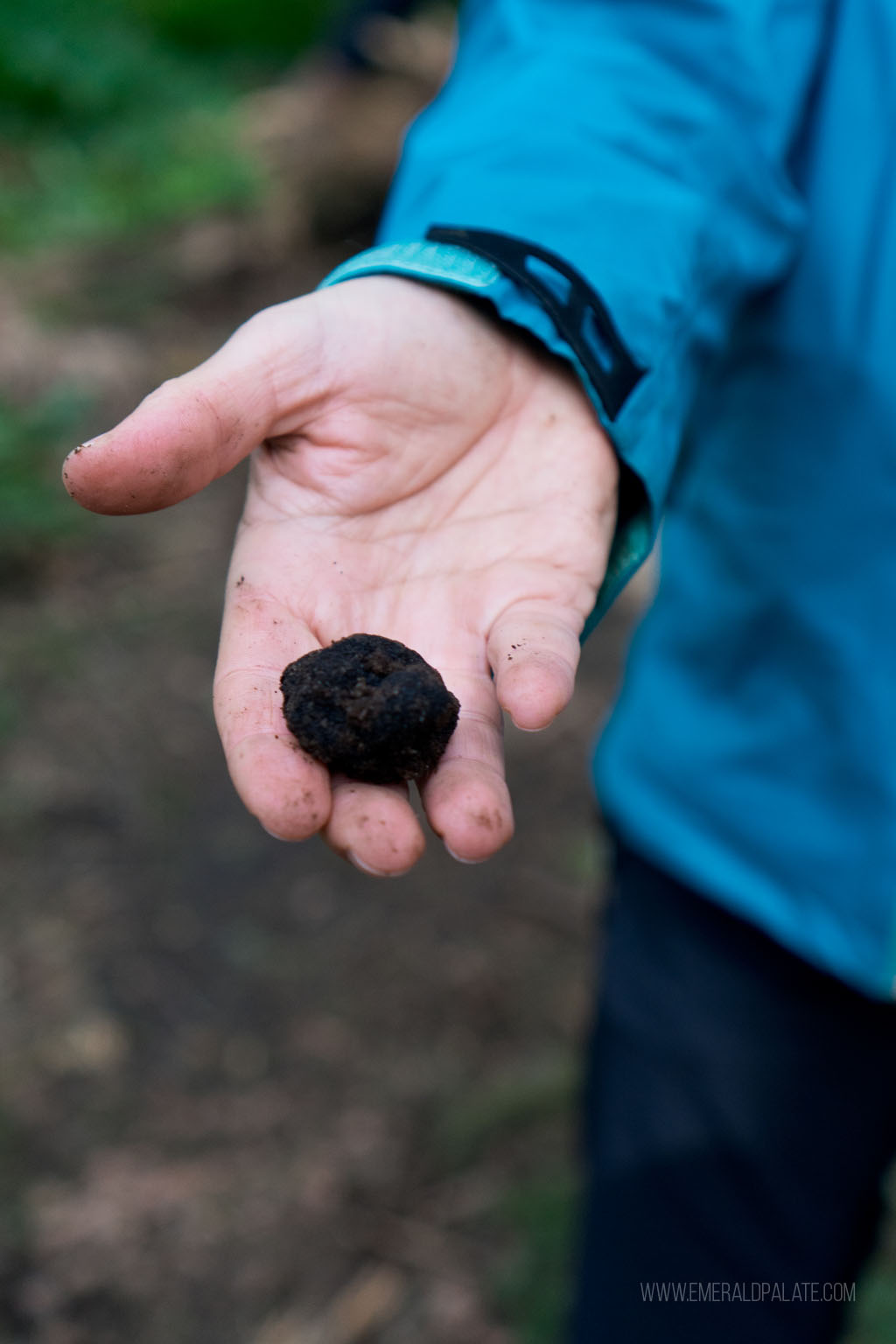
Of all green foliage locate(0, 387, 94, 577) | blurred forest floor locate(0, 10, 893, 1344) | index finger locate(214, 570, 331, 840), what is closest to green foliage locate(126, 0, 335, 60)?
green foliage locate(0, 387, 94, 577)

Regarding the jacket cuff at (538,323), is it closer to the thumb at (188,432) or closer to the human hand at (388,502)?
the human hand at (388,502)

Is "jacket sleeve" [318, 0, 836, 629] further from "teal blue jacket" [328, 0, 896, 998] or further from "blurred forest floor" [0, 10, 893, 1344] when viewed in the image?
"blurred forest floor" [0, 10, 893, 1344]

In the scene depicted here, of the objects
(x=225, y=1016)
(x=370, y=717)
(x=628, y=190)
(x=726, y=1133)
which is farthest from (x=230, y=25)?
(x=726, y=1133)

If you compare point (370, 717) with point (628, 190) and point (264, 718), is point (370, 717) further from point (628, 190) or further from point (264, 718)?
point (628, 190)

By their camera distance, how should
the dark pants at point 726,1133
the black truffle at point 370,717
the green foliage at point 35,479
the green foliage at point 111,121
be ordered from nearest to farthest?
the black truffle at point 370,717, the dark pants at point 726,1133, the green foliage at point 35,479, the green foliage at point 111,121

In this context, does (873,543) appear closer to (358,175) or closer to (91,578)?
(91,578)

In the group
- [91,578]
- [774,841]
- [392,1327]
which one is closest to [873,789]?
[774,841]

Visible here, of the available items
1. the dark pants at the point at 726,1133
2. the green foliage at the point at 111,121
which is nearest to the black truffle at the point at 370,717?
the dark pants at the point at 726,1133

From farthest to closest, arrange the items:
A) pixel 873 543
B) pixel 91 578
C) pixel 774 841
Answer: pixel 91 578 → pixel 774 841 → pixel 873 543
